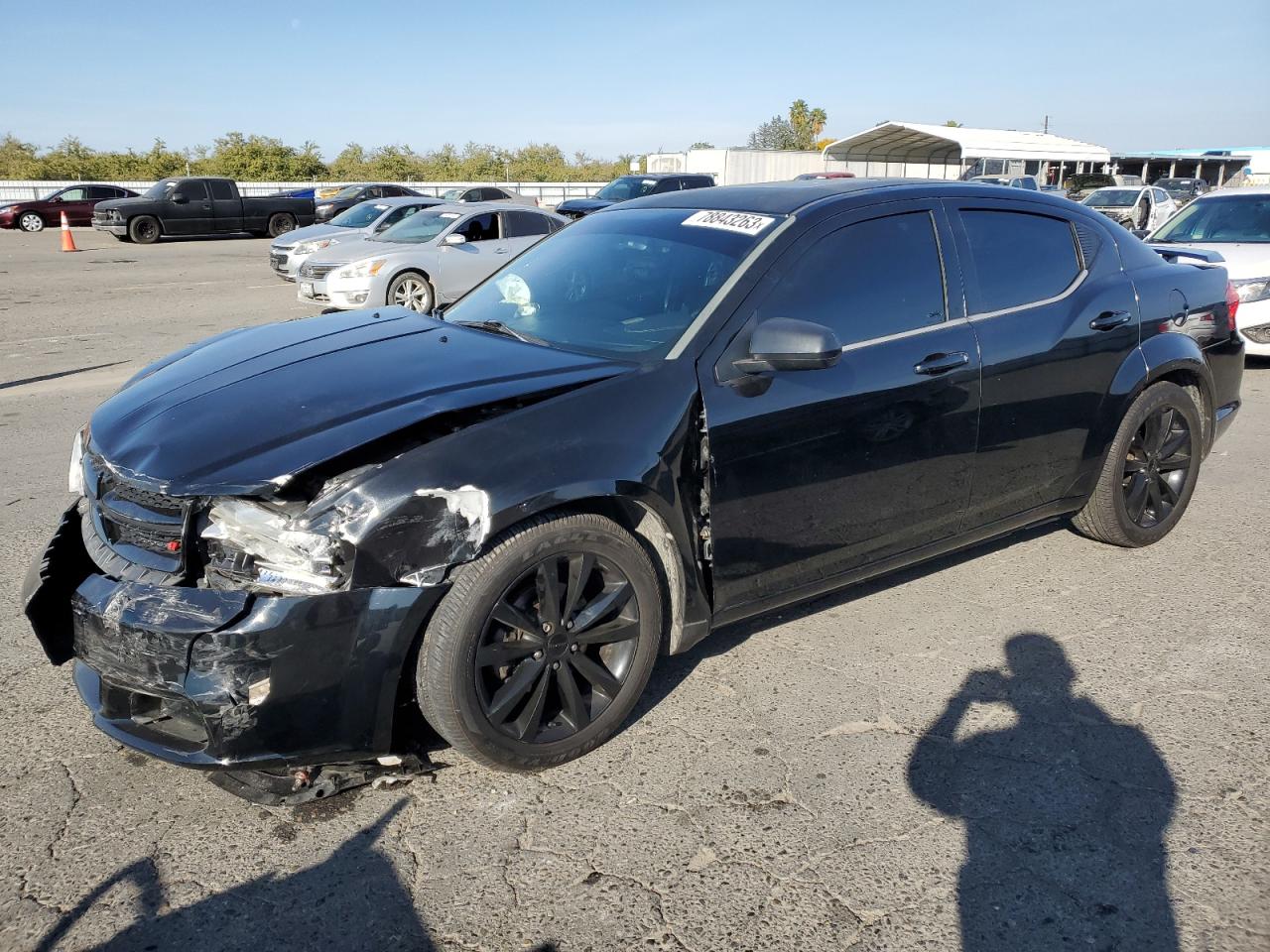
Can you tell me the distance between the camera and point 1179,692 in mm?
3627

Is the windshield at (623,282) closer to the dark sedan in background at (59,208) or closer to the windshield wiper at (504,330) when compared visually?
the windshield wiper at (504,330)

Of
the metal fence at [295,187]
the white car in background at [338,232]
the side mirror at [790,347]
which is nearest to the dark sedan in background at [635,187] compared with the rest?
the white car in background at [338,232]

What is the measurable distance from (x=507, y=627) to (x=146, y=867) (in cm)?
112

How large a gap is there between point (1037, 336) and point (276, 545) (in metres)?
3.12

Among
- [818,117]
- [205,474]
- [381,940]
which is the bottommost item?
[381,940]

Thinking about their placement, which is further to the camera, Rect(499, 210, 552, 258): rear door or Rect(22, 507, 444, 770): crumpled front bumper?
Rect(499, 210, 552, 258): rear door

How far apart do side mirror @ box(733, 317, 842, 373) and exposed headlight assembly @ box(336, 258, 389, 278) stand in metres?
10.3

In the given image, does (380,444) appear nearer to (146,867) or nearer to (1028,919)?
(146,867)

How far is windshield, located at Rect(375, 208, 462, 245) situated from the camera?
14.3 metres

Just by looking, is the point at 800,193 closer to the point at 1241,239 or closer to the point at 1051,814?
the point at 1051,814

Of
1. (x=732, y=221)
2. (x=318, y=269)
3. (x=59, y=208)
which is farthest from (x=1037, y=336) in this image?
(x=59, y=208)

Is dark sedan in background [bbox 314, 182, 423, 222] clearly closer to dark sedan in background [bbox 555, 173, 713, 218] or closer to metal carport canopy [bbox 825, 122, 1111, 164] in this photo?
dark sedan in background [bbox 555, 173, 713, 218]

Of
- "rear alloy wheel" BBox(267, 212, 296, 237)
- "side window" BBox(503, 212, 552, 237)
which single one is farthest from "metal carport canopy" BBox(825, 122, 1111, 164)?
"side window" BBox(503, 212, 552, 237)

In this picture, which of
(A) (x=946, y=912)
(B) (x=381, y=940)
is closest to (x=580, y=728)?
(B) (x=381, y=940)
